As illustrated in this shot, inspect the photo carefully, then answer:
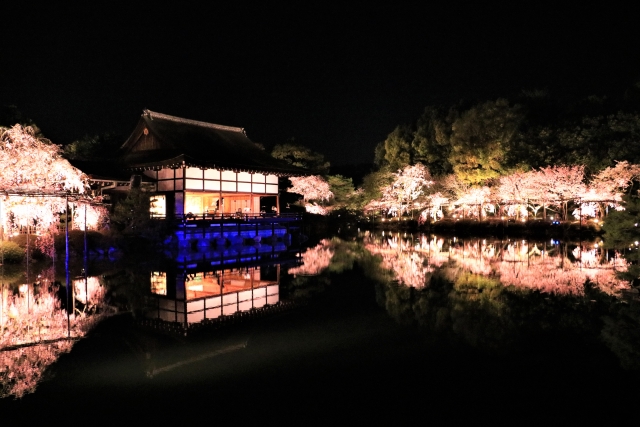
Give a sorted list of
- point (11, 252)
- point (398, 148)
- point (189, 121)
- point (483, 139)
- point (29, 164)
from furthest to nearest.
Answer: point (398, 148) < point (483, 139) < point (189, 121) < point (29, 164) < point (11, 252)

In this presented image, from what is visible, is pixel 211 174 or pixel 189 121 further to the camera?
pixel 189 121

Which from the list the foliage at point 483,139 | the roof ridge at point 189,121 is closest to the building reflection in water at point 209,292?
the roof ridge at point 189,121

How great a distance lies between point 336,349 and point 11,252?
46.3 feet

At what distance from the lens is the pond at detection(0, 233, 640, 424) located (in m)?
6.05

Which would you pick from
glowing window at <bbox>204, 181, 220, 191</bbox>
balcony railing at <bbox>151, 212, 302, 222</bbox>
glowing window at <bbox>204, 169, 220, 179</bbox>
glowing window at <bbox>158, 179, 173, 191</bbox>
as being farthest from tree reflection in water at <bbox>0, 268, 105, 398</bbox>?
glowing window at <bbox>204, 169, 220, 179</bbox>

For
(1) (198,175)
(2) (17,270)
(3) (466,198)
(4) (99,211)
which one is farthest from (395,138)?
(2) (17,270)

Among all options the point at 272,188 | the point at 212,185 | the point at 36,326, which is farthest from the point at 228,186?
the point at 36,326

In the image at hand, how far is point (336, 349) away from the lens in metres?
8.34

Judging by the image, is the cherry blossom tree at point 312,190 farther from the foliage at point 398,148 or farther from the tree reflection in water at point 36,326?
the tree reflection in water at point 36,326

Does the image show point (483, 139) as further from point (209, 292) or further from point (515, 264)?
point (209, 292)

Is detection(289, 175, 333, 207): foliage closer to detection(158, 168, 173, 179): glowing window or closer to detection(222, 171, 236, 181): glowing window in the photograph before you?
detection(222, 171, 236, 181): glowing window

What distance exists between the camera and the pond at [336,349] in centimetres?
605

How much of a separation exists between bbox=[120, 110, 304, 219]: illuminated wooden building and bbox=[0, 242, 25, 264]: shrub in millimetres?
8404

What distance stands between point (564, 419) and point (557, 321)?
4892 mm
